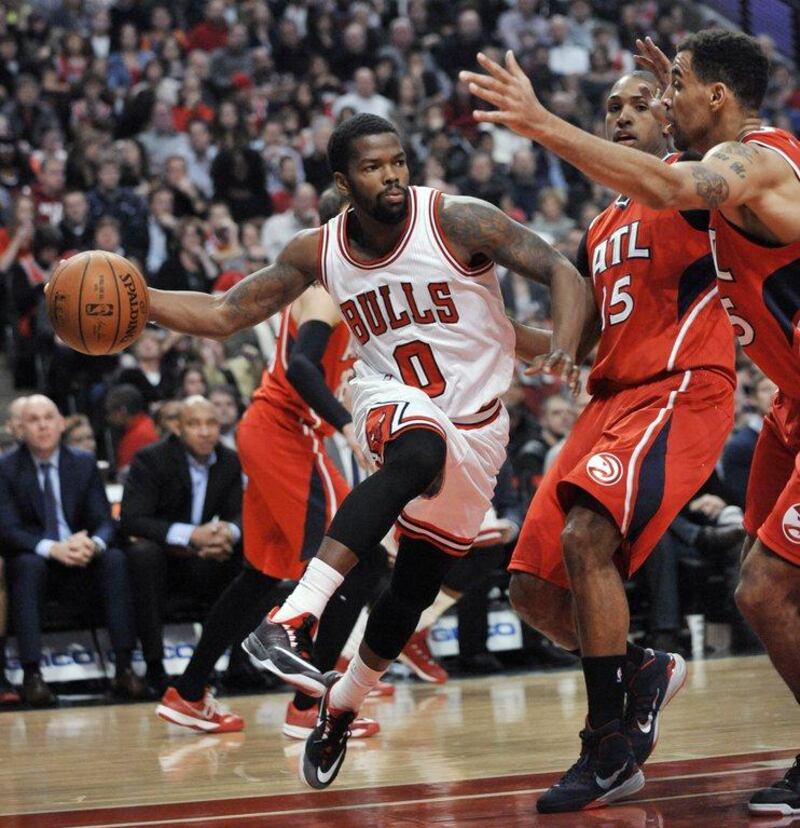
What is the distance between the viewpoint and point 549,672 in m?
8.77

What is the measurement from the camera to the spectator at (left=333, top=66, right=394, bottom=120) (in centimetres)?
1518

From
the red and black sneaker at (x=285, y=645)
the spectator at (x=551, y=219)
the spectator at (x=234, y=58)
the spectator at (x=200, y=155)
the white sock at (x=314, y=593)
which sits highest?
the spectator at (x=234, y=58)

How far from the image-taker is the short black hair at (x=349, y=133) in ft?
15.6

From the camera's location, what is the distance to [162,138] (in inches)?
554

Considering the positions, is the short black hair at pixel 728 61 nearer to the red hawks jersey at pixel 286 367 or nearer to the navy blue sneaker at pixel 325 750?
the navy blue sneaker at pixel 325 750

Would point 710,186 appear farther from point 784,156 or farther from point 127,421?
point 127,421

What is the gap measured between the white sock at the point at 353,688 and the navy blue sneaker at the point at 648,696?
32.8 inches

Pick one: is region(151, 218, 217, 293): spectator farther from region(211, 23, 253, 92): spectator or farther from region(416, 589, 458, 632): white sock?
region(416, 589, 458, 632): white sock

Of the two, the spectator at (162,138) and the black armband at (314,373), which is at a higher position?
the spectator at (162,138)

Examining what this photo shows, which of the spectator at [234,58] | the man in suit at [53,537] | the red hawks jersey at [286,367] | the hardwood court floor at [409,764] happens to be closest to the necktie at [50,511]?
the man in suit at [53,537]

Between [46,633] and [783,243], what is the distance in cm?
563

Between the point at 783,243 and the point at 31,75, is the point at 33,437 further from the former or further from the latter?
the point at 31,75

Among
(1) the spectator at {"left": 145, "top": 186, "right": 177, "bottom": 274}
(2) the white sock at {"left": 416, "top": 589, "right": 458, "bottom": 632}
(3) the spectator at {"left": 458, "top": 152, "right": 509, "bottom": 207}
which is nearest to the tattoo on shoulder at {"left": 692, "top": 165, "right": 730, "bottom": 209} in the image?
(2) the white sock at {"left": 416, "top": 589, "right": 458, "bottom": 632}

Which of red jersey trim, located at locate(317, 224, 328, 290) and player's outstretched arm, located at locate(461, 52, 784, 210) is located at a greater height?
player's outstretched arm, located at locate(461, 52, 784, 210)
